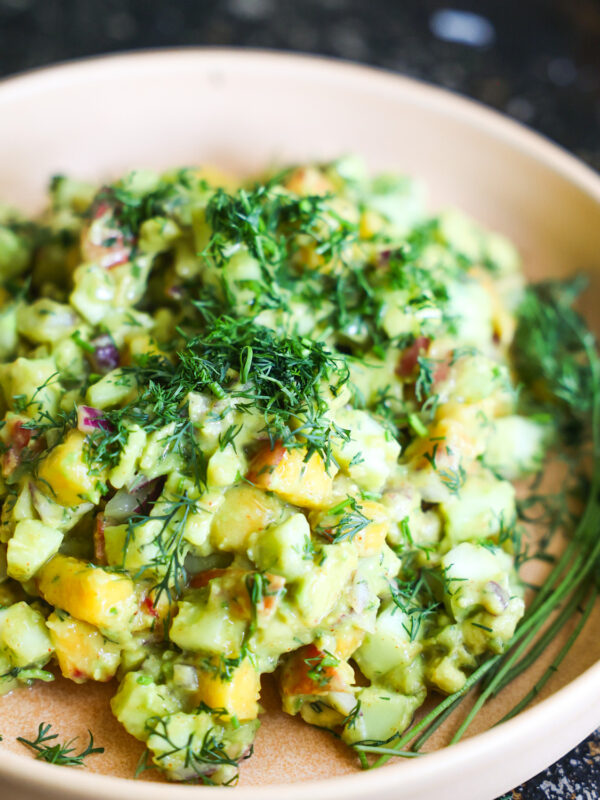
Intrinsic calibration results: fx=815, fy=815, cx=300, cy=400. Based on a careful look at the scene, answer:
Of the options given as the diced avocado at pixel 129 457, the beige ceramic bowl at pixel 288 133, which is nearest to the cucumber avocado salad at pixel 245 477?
→ the diced avocado at pixel 129 457

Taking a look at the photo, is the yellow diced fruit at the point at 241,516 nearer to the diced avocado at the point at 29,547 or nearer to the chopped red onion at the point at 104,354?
the diced avocado at the point at 29,547

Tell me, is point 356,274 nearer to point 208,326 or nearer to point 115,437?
point 208,326

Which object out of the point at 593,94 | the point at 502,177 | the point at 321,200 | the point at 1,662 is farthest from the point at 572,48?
the point at 1,662

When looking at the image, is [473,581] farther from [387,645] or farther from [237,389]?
[237,389]

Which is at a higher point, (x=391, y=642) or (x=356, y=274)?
(x=356, y=274)

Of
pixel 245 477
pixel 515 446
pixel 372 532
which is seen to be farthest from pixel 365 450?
pixel 515 446

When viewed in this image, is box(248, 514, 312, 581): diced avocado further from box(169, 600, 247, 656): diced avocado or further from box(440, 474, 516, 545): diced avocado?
box(440, 474, 516, 545): diced avocado
